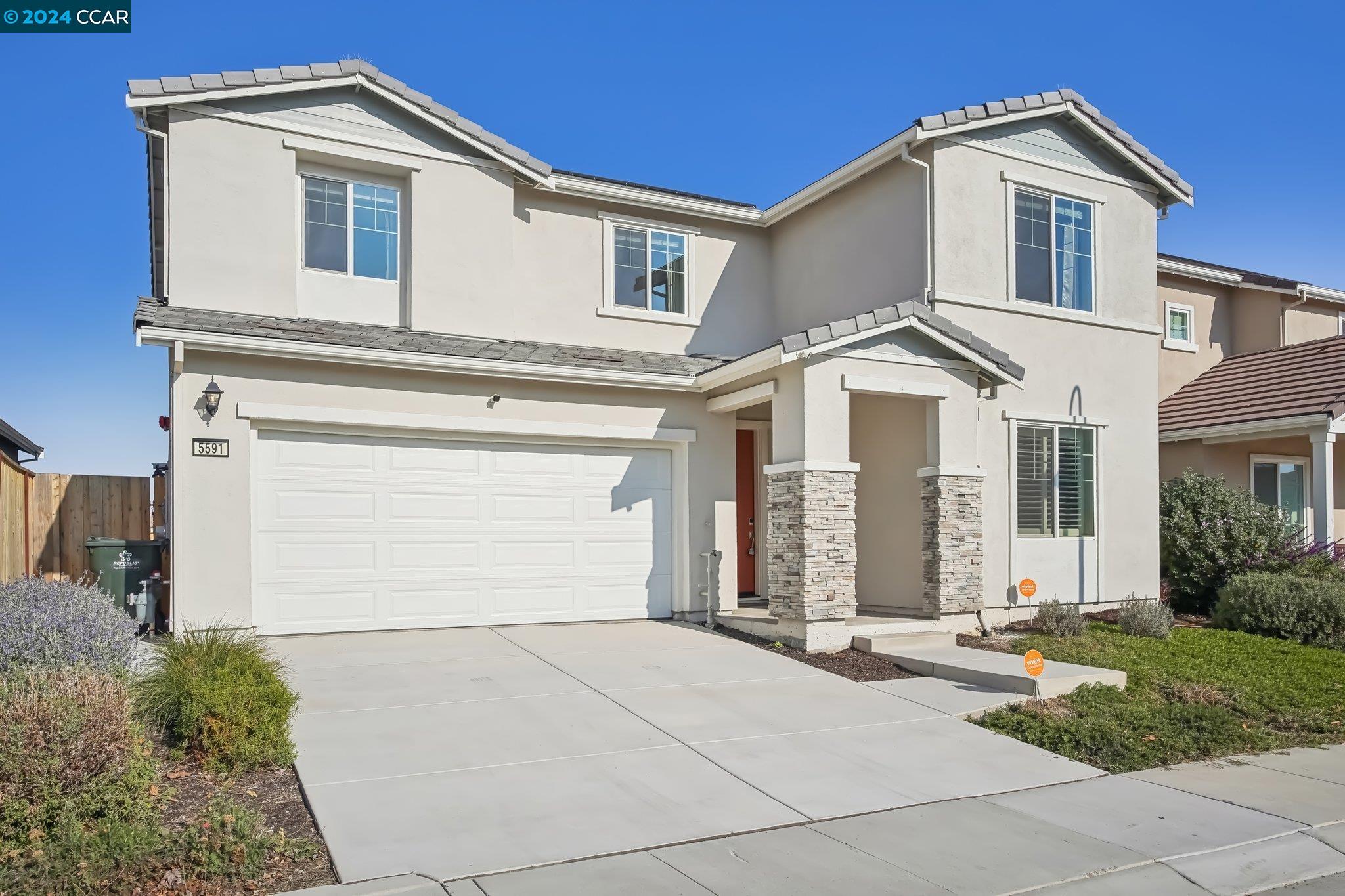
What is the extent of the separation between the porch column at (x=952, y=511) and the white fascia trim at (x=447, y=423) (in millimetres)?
3310

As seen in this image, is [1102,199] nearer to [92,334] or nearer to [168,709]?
[168,709]

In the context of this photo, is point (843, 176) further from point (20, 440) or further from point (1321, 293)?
point (20, 440)

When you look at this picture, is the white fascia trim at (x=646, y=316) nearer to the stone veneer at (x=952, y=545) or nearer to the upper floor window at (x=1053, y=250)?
the stone veneer at (x=952, y=545)

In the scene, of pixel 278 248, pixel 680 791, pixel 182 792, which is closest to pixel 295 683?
pixel 182 792

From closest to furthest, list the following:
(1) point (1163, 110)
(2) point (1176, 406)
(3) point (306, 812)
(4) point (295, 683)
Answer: (3) point (306, 812) → (4) point (295, 683) → (1) point (1163, 110) → (2) point (1176, 406)

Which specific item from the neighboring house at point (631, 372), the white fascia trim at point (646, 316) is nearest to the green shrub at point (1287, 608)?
the neighboring house at point (631, 372)

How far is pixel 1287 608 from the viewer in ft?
41.9

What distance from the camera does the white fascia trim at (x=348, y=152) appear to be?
12164 millimetres

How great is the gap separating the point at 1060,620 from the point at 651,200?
842 cm

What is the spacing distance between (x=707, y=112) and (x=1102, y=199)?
650 centimetres

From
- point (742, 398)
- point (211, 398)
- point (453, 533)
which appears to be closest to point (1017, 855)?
point (742, 398)

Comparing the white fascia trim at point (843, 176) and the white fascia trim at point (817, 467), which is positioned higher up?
the white fascia trim at point (843, 176)

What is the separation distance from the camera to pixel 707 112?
16234mm

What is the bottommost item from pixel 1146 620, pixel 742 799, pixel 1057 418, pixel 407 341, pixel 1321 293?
pixel 742 799
